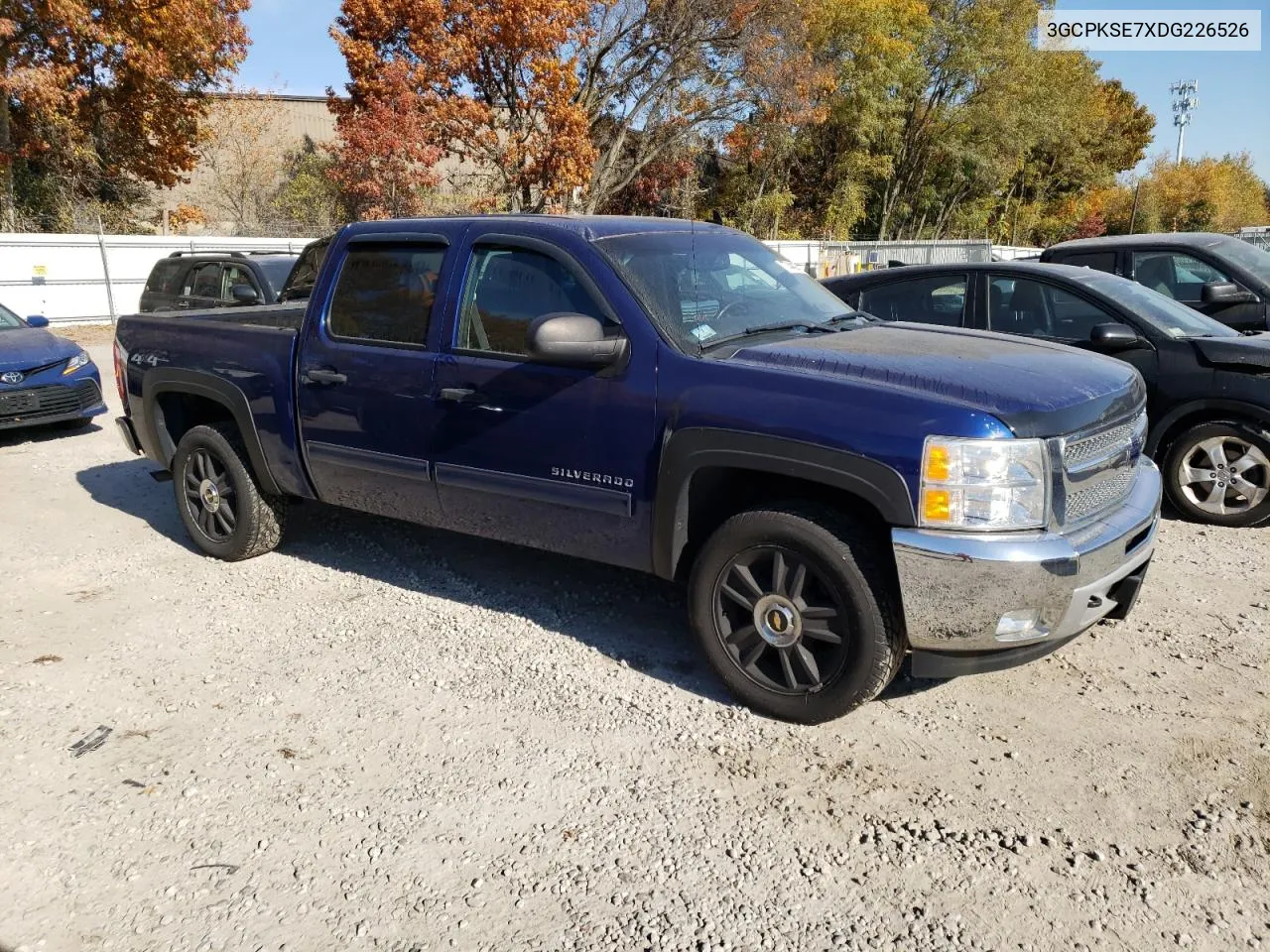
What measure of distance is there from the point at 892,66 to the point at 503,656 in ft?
115

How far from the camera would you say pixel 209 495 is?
5828 millimetres

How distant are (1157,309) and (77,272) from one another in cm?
2089

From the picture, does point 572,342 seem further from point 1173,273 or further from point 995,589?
point 1173,273

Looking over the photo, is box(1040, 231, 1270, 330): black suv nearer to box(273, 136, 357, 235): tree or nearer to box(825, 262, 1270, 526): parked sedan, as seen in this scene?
box(825, 262, 1270, 526): parked sedan

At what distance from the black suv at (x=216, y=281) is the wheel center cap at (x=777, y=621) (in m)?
8.48

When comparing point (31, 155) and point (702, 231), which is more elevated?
point (31, 155)

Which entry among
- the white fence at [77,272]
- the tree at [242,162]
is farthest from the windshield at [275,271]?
the tree at [242,162]

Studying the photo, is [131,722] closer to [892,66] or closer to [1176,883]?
[1176,883]

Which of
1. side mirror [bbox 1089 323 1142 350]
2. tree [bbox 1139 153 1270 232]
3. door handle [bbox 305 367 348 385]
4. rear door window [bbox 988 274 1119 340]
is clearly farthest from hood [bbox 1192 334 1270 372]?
tree [bbox 1139 153 1270 232]

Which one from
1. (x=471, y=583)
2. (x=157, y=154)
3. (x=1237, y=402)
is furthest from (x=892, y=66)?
(x=471, y=583)

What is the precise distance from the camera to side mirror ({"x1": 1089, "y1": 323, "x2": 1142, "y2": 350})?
6.25 m

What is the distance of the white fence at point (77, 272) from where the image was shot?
64.4 ft

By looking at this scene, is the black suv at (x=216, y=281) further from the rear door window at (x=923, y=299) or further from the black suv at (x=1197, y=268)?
the black suv at (x=1197, y=268)

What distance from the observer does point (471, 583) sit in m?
5.36
